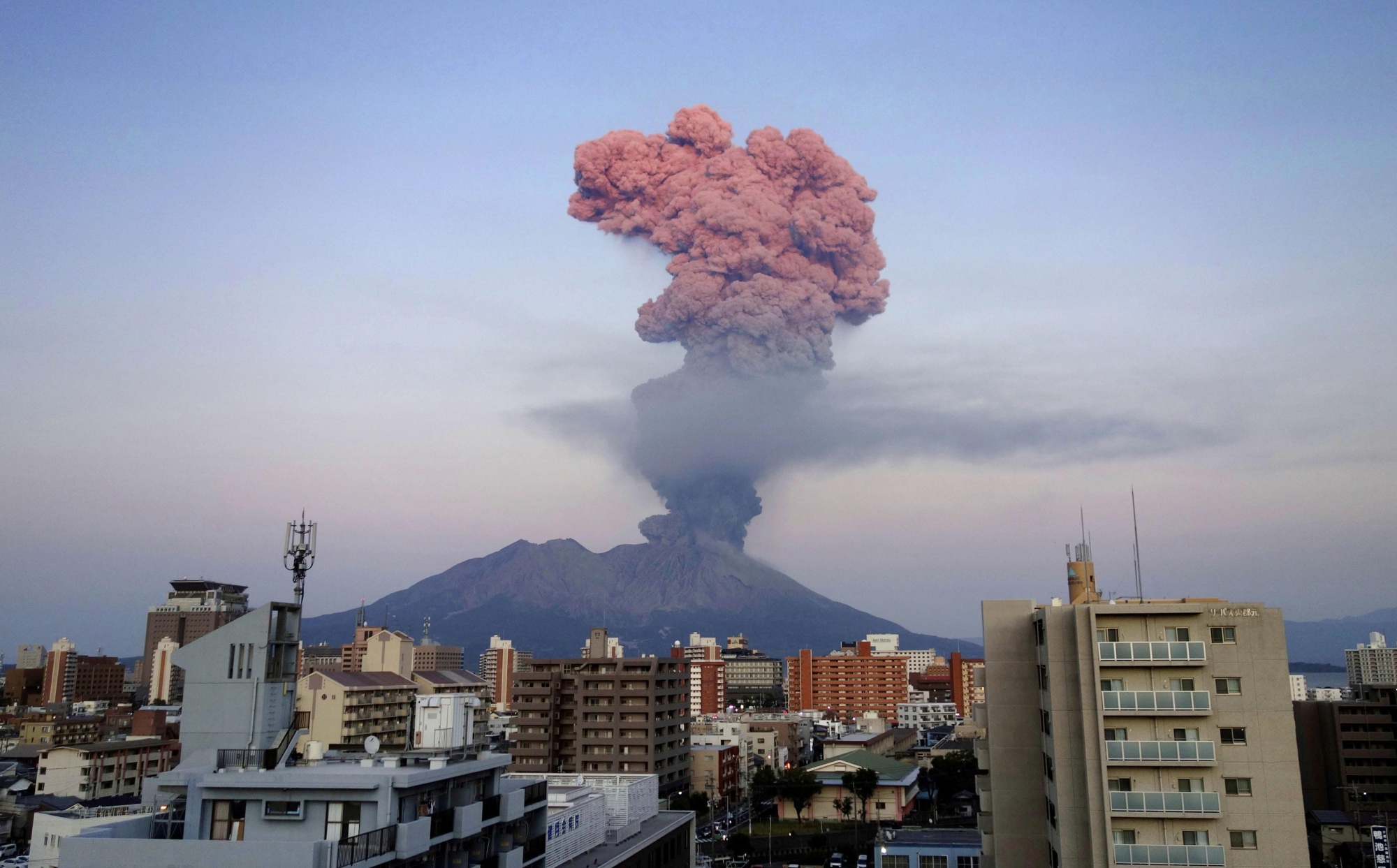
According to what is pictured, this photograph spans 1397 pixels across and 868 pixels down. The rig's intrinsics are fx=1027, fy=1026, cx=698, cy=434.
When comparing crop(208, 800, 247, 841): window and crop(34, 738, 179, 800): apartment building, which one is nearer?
crop(208, 800, 247, 841): window

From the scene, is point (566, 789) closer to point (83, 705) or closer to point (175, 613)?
point (83, 705)

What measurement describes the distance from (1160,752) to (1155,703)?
2.94 ft

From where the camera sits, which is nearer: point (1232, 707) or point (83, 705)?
point (1232, 707)

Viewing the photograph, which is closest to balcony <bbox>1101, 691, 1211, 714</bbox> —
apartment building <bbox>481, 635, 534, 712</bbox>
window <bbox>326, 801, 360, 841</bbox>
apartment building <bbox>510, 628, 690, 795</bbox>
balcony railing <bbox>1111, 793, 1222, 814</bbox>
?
balcony railing <bbox>1111, 793, 1222, 814</bbox>

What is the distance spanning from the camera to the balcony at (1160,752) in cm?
1908

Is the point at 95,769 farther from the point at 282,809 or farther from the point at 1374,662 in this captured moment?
the point at 1374,662

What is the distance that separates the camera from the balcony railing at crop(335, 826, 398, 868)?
15.2 metres

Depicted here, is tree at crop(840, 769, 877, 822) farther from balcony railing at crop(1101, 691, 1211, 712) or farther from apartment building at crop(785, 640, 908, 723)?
apartment building at crop(785, 640, 908, 723)

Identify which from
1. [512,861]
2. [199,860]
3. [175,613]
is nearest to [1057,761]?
[512,861]

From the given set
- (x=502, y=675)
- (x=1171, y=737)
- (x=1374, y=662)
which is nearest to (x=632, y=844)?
(x=1171, y=737)

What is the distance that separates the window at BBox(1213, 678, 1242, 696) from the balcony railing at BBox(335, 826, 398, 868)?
49.5ft

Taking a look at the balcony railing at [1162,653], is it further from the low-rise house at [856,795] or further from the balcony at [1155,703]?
the low-rise house at [856,795]

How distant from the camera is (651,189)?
445ft

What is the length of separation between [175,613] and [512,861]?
15388 centimetres
